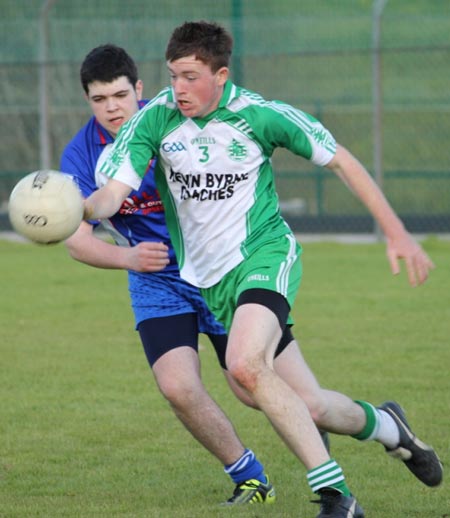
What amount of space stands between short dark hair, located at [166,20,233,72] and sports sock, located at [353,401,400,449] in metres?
1.71

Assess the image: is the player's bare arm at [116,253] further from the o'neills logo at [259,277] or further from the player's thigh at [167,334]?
the o'neills logo at [259,277]

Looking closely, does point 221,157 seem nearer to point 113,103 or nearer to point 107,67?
point 113,103

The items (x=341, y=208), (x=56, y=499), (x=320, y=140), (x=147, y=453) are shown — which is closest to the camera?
(x=320, y=140)

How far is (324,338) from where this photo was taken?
10102 millimetres

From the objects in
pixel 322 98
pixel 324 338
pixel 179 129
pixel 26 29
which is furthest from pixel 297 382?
pixel 322 98

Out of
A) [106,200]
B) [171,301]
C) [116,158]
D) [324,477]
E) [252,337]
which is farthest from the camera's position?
[171,301]

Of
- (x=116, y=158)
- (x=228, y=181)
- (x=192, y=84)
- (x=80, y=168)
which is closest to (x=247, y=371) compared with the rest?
(x=228, y=181)

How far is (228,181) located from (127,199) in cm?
80

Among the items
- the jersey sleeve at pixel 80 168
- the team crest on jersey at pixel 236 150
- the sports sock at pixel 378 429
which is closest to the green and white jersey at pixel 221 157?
the team crest on jersey at pixel 236 150

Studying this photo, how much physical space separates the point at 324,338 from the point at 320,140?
5.15m

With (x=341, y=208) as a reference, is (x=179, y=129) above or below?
above

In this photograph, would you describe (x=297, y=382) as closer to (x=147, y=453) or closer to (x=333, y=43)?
(x=147, y=453)

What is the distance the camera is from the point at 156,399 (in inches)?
310

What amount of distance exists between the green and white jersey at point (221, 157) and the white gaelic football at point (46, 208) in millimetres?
378
